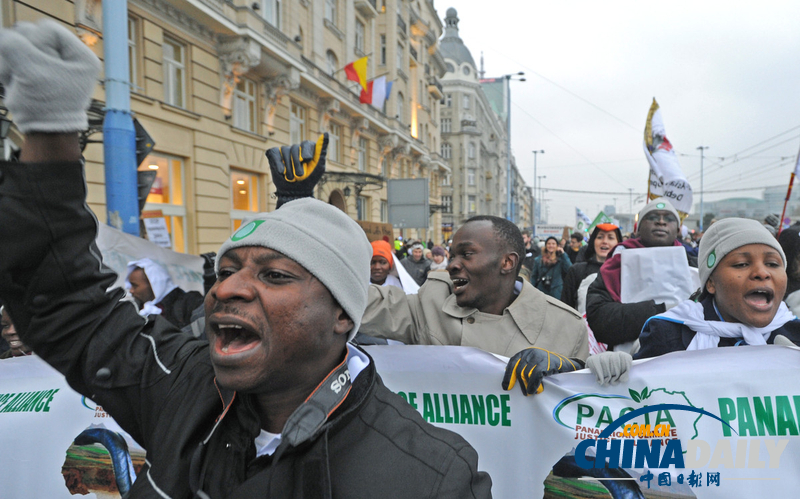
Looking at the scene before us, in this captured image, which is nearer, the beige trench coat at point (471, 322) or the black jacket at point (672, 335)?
the black jacket at point (672, 335)

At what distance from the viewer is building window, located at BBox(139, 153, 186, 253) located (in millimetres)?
12023

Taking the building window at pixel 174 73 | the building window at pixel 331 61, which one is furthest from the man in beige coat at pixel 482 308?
the building window at pixel 331 61

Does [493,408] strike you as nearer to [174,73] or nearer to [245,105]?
[174,73]

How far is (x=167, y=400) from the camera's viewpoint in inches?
56.7

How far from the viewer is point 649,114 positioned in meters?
6.30

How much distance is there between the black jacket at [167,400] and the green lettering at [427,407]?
1.22m

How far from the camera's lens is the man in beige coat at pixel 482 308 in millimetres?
2615

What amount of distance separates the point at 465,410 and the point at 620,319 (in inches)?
54.0

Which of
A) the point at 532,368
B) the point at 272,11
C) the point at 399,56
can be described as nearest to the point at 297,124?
the point at 272,11

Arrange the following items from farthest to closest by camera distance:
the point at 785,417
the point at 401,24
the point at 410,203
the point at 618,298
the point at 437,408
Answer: the point at 401,24
the point at 410,203
the point at 618,298
the point at 437,408
the point at 785,417

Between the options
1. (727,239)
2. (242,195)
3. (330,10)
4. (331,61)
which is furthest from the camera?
(331,61)

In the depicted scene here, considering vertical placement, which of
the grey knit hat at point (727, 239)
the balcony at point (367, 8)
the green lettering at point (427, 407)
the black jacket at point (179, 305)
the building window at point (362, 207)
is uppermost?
the balcony at point (367, 8)

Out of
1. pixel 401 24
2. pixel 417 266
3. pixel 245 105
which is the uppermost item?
pixel 401 24

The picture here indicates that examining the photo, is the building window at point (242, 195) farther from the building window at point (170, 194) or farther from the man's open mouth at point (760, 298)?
the man's open mouth at point (760, 298)
